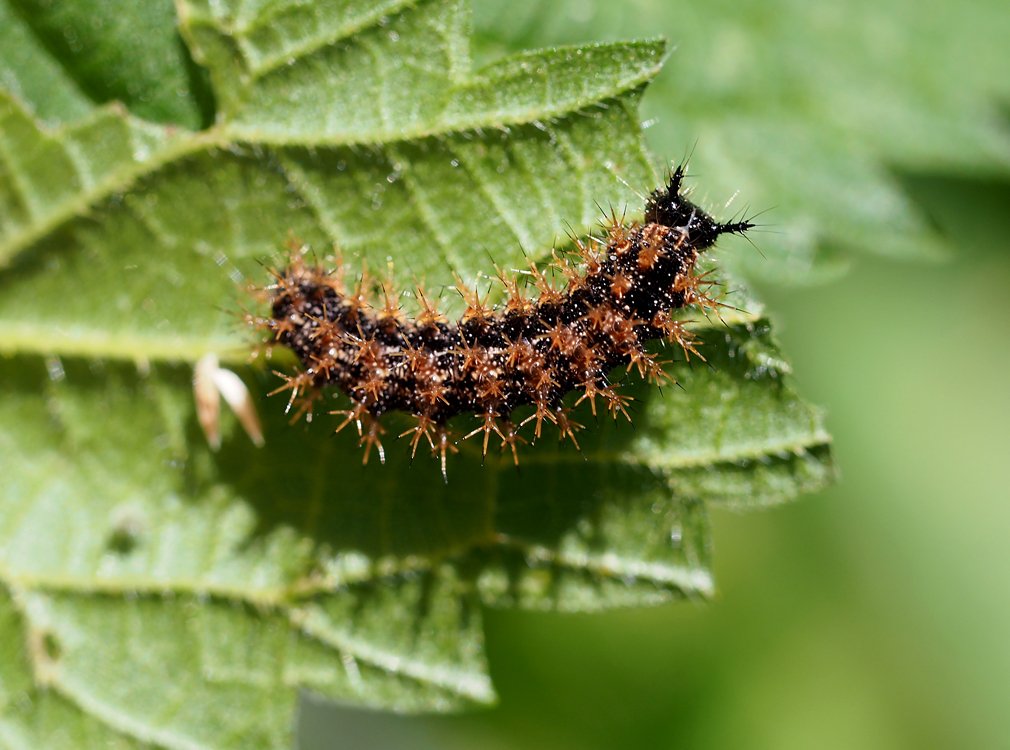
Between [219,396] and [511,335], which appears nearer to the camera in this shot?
[511,335]

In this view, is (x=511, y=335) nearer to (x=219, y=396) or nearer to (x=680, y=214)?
(x=680, y=214)

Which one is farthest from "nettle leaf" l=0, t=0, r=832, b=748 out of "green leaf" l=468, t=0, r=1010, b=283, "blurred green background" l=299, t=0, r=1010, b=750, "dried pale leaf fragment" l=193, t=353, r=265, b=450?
"blurred green background" l=299, t=0, r=1010, b=750

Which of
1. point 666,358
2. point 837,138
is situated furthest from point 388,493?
point 837,138

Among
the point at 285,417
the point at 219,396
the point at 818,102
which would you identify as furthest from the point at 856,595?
the point at 219,396

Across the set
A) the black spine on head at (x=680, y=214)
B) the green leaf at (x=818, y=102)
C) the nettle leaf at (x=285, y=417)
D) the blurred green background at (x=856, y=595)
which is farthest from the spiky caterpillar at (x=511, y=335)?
the blurred green background at (x=856, y=595)

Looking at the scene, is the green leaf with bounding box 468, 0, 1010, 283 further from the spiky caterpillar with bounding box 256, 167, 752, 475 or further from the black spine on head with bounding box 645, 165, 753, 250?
the spiky caterpillar with bounding box 256, 167, 752, 475

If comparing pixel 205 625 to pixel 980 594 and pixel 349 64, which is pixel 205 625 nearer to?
pixel 349 64
